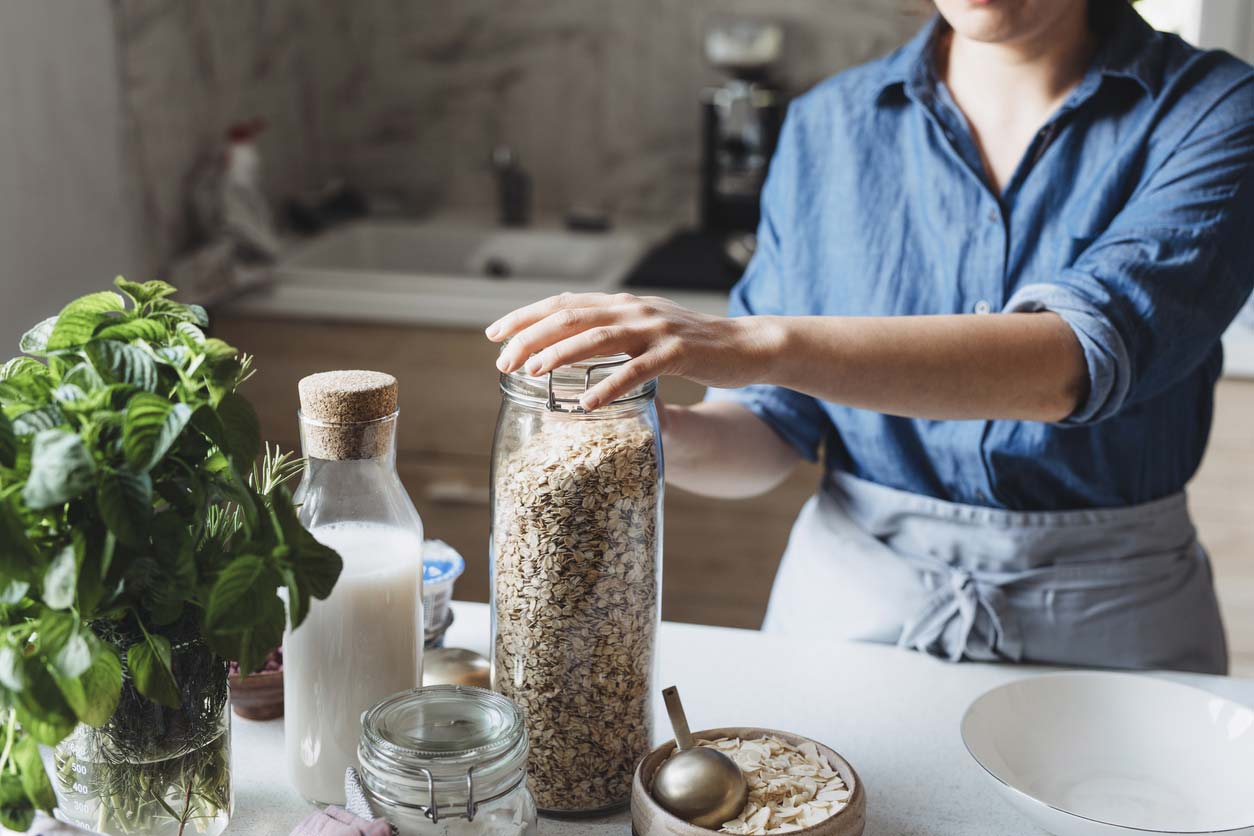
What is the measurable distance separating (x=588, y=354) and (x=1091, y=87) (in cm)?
68

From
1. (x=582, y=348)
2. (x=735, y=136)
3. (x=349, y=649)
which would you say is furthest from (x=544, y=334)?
(x=735, y=136)

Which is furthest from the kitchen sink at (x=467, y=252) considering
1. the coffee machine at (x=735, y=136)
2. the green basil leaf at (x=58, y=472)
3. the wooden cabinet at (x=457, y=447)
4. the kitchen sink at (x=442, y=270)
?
the green basil leaf at (x=58, y=472)

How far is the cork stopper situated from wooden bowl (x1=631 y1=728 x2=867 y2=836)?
0.26m

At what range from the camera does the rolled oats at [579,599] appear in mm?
816

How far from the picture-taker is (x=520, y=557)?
833 mm

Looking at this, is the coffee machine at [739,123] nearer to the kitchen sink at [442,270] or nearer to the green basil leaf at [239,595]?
the kitchen sink at [442,270]

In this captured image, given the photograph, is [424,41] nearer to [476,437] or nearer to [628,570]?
[476,437]

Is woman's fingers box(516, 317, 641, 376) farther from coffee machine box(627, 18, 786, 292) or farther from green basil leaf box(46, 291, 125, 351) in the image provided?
coffee machine box(627, 18, 786, 292)

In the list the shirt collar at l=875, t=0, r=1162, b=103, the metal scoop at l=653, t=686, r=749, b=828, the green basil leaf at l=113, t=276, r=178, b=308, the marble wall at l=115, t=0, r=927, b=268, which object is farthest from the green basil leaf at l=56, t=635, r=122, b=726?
the marble wall at l=115, t=0, r=927, b=268

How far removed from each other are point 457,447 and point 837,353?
4.59ft

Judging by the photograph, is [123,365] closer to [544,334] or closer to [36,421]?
[36,421]

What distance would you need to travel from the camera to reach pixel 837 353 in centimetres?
97

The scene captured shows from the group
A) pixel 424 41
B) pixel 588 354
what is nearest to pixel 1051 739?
pixel 588 354

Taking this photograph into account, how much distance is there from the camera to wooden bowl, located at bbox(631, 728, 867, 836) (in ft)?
2.48
